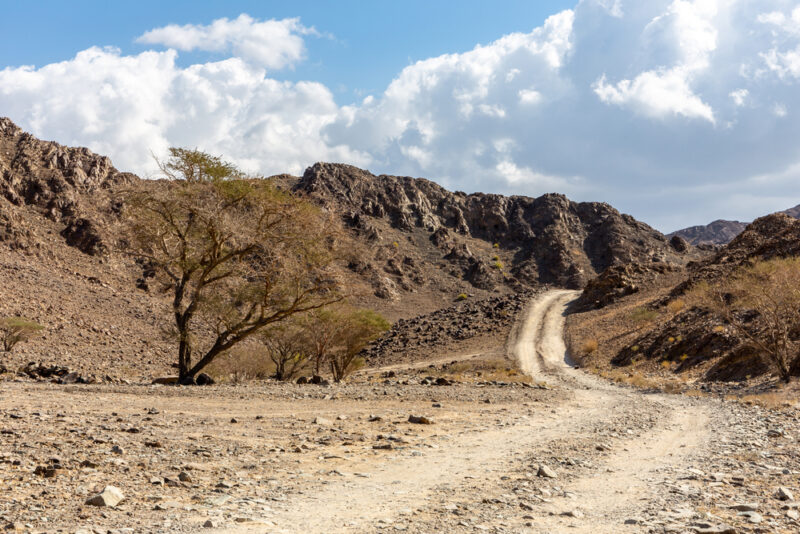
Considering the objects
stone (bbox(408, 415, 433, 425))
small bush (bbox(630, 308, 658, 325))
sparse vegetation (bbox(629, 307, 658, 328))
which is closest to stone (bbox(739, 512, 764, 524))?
stone (bbox(408, 415, 433, 425))

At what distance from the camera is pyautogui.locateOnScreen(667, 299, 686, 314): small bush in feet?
146

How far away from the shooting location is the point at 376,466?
7195mm

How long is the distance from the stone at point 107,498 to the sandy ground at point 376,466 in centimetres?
9

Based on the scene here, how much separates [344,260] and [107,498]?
46.3 ft

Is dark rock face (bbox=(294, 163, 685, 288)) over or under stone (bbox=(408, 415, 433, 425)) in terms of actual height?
over

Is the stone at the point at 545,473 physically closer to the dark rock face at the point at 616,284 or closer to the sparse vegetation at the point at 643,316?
the sparse vegetation at the point at 643,316

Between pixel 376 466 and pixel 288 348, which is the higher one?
pixel 376 466

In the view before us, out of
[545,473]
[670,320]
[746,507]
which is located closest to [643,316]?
[670,320]

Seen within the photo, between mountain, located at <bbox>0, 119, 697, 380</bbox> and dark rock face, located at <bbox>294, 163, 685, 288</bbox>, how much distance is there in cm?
37

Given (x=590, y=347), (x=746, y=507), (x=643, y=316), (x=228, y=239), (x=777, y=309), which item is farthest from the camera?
(x=643, y=316)

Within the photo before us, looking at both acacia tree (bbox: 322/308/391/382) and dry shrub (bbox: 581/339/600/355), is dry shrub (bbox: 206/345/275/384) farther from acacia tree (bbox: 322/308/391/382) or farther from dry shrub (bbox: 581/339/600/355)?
dry shrub (bbox: 581/339/600/355)

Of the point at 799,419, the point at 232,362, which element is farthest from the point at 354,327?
the point at 799,419

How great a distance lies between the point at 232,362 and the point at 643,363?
26.9 m

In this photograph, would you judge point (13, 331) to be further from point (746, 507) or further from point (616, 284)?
point (616, 284)
